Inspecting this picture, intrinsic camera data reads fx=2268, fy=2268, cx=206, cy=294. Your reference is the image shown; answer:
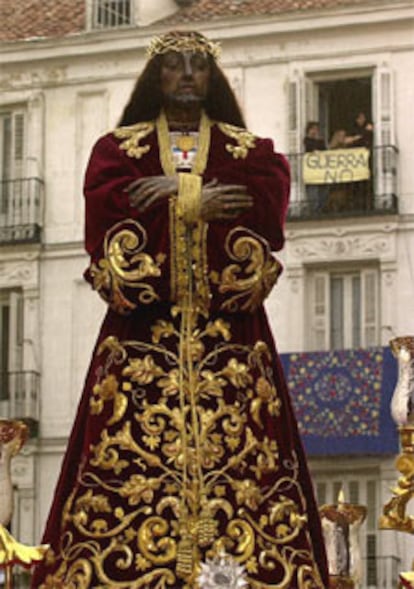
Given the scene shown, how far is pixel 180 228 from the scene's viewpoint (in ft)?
33.6

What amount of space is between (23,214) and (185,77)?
2344cm

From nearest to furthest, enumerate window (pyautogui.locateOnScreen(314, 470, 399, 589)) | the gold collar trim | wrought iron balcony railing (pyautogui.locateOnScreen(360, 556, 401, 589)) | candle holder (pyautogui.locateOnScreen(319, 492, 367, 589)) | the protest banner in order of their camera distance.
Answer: the gold collar trim
candle holder (pyautogui.locateOnScreen(319, 492, 367, 589))
wrought iron balcony railing (pyautogui.locateOnScreen(360, 556, 401, 589))
window (pyautogui.locateOnScreen(314, 470, 399, 589))
the protest banner

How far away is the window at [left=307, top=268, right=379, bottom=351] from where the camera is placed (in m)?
32.2

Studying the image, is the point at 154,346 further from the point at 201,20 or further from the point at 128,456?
the point at 201,20

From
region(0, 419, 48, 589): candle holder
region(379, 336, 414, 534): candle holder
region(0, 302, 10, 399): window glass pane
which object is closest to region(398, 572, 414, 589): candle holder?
region(379, 336, 414, 534): candle holder

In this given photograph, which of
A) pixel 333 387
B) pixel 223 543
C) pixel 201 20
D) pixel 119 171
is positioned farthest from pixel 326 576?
pixel 201 20

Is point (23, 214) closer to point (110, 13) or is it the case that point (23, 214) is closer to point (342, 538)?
point (110, 13)

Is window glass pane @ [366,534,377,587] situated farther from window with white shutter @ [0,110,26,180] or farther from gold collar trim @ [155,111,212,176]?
gold collar trim @ [155,111,212,176]

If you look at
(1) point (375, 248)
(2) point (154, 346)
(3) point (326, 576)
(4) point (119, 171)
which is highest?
(1) point (375, 248)

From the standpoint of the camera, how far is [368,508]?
31.2 m

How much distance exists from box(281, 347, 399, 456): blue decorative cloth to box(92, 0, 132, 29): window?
608 cm

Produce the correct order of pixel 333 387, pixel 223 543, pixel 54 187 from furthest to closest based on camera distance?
pixel 54 187
pixel 333 387
pixel 223 543

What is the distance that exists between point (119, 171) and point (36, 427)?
896 inches

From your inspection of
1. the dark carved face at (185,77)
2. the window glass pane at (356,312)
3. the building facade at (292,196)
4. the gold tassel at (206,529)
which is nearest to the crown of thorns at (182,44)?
the dark carved face at (185,77)
